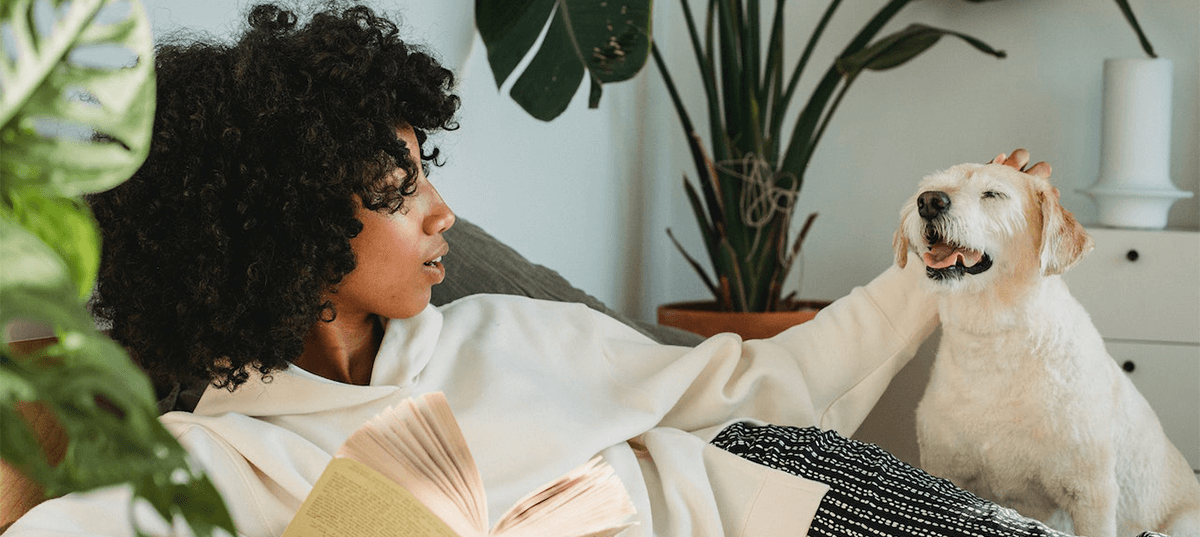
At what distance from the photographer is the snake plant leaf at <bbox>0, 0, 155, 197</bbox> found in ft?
0.70

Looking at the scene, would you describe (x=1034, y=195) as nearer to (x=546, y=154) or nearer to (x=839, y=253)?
(x=546, y=154)

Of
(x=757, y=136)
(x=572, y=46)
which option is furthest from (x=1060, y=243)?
(x=757, y=136)

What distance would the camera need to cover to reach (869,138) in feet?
9.36

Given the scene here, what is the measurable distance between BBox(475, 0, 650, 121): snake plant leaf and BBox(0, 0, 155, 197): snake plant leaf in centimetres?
159

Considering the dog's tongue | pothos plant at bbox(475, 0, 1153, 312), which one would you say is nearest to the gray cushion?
the dog's tongue

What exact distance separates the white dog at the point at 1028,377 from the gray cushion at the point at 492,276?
44 cm

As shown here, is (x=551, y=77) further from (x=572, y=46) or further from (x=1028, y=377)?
(x=1028, y=377)

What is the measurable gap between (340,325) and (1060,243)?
31.8 inches

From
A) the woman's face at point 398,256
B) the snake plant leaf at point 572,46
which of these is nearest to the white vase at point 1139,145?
the snake plant leaf at point 572,46

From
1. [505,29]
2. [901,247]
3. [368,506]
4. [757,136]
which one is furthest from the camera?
[757,136]

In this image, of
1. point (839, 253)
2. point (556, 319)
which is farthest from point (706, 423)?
point (839, 253)

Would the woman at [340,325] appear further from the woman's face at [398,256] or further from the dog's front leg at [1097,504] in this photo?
the dog's front leg at [1097,504]

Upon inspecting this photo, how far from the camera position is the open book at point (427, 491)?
1.80ft

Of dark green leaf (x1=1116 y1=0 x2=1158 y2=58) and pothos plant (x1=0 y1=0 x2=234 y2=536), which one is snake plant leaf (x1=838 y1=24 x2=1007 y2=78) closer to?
dark green leaf (x1=1116 y1=0 x2=1158 y2=58)
